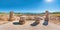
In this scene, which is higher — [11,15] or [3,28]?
[11,15]

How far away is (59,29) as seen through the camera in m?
11.9

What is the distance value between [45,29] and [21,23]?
10.9 ft

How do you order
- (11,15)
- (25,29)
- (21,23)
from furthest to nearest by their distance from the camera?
1. (11,15)
2. (21,23)
3. (25,29)

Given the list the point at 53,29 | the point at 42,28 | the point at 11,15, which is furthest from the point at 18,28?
the point at 11,15

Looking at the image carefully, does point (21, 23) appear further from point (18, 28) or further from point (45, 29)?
point (45, 29)

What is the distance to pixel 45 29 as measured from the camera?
11.7m

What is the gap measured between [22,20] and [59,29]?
4636 millimetres

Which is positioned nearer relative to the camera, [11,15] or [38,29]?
[38,29]

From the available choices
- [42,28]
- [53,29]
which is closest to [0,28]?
[42,28]

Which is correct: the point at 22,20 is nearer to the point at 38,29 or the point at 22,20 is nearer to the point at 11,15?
the point at 38,29

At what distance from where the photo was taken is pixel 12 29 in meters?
11.6

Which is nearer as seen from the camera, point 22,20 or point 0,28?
point 0,28

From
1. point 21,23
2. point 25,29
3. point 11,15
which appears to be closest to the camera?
point 25,29

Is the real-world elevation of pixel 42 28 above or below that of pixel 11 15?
below
